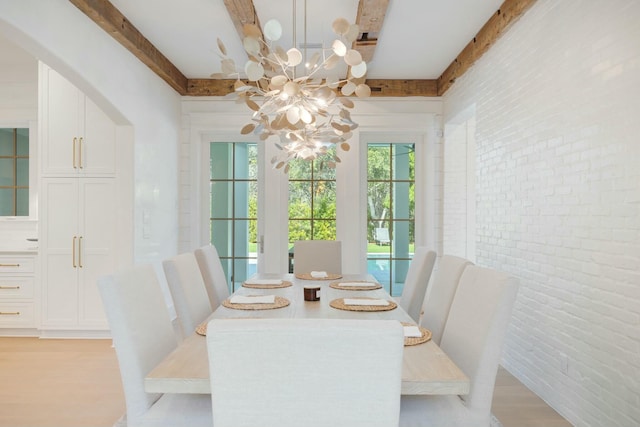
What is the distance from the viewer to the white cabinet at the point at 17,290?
14.4ft

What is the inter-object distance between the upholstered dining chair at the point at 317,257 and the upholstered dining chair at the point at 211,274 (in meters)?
0.97

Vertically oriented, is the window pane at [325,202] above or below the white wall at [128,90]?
below

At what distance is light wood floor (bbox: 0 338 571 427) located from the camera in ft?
8.82

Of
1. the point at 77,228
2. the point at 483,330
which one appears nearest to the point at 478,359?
the point at 483,330

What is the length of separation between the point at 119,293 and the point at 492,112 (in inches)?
128

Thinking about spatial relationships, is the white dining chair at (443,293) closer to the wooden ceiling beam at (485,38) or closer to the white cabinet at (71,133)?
the wooden ceiling beam at (485,38)

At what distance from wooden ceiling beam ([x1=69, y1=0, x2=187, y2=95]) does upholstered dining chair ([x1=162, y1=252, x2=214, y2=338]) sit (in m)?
1.92

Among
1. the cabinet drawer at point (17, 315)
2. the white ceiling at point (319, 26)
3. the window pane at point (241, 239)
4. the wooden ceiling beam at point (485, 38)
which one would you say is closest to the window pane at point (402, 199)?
the wooden ceiling beam at point (485, 38)

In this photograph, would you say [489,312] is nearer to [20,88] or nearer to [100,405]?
[100,405]

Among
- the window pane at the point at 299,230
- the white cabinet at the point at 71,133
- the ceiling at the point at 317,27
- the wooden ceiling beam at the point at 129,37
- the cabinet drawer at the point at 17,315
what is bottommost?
the cabinet drawer at the point at 17,315

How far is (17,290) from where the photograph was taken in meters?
4.41

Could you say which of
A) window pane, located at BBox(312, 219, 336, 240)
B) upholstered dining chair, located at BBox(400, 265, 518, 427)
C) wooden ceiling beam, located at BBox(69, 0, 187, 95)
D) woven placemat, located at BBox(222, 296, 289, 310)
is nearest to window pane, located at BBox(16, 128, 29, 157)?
wooden ceiling beam, located at BBox(69, 0, 187, 95)

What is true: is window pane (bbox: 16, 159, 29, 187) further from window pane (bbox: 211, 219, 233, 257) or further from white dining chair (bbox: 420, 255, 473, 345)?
white dining chair (bbox: 420, 255, 473, 345)

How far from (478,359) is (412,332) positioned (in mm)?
303
